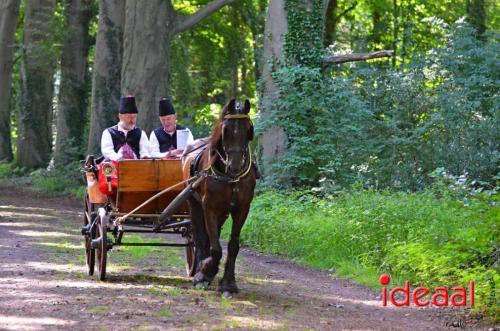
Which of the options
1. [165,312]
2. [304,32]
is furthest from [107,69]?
[165,312]

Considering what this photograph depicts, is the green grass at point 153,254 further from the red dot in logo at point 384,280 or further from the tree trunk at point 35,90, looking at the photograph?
the tree trunk at point 35,90

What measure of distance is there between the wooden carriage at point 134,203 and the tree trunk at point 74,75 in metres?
21.6

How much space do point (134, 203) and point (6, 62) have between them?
29.4 m

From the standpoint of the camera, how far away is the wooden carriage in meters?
12.1

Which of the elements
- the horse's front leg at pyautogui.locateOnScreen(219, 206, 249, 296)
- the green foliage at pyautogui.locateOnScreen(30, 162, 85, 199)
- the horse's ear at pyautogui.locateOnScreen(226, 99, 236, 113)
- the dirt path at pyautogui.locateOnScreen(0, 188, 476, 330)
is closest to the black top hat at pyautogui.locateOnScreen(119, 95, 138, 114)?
the dirt path at pyautogui.locateOnScreen(0, 188, 476, 330)

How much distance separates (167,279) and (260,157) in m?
11.0

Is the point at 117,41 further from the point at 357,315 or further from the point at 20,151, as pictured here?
the point at 357,315

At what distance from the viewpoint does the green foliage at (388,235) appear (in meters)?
10.9

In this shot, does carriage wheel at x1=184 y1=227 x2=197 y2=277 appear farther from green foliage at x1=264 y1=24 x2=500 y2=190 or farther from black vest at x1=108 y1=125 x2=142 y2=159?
green foliage at x1=264 y1=24 x2=500 y2=190

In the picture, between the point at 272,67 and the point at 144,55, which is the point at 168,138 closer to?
the point at 272,67

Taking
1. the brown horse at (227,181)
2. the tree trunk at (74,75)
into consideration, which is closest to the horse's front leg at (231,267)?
the brown horse at (227,181)

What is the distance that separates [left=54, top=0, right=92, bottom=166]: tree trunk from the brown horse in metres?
23.4

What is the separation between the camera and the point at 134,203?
40.8ft

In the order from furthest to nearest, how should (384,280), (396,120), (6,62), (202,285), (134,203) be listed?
(6,62), (396,120), (134,203), (384,280), (202,285)
